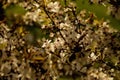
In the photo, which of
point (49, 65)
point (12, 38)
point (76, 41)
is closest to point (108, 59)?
point (76, 41)

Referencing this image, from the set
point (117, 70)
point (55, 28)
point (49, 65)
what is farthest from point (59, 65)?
point (117, 70)

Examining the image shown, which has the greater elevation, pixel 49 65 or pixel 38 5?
pixel 38 5

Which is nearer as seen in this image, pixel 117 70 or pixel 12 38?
pixel 12 38

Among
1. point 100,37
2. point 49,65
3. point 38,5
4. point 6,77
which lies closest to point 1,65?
point 6,77

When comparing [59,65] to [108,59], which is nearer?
[59,65]

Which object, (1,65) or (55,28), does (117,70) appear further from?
(1,65)

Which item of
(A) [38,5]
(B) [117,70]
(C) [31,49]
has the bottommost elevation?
(B) [117,70]

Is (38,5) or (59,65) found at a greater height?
(38,5)

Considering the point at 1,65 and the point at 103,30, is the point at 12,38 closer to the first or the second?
the point at 1,65
